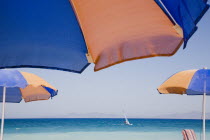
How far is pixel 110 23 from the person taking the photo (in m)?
2.09

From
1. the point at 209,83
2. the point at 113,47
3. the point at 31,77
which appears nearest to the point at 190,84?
the point at 209,83

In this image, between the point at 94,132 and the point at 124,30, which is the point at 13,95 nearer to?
the point at 124,30

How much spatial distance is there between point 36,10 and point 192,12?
1230 mm

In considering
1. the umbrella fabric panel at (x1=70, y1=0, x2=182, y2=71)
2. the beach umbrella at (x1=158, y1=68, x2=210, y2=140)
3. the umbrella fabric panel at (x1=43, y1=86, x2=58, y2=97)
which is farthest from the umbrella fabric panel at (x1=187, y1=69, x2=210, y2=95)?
the umbrella fabric panel at (x1=70, y1=0, x2=182, y2=71)

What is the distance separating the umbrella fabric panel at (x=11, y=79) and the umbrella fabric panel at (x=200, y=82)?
2663mm

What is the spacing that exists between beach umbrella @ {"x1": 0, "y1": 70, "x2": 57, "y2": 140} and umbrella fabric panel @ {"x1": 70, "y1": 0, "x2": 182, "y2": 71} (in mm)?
1987

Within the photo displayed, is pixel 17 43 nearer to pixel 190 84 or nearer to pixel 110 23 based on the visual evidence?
pixel 110 23

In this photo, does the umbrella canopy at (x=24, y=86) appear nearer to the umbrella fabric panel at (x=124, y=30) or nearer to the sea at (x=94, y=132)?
the umbrella fabric panel at (x=124, y=30)

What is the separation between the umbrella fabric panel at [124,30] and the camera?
1.89 m

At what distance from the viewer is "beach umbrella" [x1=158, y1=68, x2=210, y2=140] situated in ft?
15.5

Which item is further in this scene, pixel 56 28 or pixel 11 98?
pixel 11 98

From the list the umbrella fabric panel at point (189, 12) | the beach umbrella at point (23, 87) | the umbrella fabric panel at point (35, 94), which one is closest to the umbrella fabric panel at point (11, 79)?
the beach umbrella at point (23, 87)

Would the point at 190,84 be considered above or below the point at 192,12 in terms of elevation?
below

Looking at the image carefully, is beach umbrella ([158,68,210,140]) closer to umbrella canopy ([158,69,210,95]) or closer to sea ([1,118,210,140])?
umbrella canopy ([158,69,210,95])
